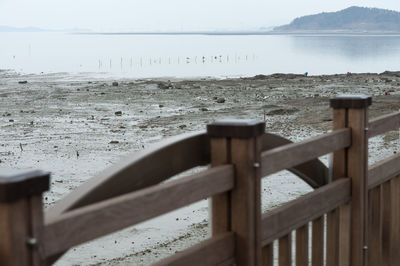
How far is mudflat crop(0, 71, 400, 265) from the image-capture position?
8.90m

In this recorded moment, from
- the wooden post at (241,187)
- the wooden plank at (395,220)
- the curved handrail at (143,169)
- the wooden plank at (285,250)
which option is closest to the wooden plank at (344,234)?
the wooden plank at (285,250)

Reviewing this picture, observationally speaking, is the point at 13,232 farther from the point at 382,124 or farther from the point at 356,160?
the point at 382,124

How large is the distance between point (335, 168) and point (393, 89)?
27.0 meters

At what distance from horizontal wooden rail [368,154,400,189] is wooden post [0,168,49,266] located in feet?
7.79

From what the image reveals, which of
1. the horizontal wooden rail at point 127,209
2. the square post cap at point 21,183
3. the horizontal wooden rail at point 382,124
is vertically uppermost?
the square post cap at point 21,183

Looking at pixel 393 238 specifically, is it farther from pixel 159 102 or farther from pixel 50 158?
pixel 159 102

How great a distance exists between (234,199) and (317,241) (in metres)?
0.90

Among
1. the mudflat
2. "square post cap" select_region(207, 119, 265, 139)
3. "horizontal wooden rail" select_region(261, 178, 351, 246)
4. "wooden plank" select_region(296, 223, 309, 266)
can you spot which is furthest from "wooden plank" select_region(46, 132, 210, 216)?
the mudflat

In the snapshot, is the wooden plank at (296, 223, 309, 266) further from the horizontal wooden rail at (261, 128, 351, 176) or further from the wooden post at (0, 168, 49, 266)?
the wooden post at (0, 168, 49, 266)

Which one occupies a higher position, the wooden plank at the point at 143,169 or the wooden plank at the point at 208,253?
the wooden plank at the point at 143,169

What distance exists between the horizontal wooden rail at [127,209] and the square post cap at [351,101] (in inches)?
46.7

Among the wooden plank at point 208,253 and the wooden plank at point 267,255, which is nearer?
the wooden plank at point 208,253

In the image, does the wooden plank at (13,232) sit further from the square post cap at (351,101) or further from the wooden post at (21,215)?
the square post cap at (351,101)

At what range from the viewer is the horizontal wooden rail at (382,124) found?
3.73 meters
